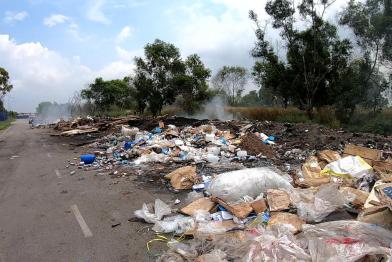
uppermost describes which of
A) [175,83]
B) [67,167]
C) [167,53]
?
[167,53]

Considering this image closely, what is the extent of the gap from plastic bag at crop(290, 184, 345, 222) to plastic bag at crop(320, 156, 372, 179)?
1.69 m

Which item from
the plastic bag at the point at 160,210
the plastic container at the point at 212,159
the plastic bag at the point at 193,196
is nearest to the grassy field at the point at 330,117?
the plastic container at the point at 212,159

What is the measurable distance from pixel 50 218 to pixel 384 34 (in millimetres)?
27039

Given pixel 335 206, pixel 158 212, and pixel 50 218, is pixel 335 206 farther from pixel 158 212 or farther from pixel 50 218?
pixel 50 218

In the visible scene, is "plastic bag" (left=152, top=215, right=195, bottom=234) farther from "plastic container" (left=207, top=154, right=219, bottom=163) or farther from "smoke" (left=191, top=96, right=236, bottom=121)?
"smoke" (left=191, top=96, right=236, bottom=121)

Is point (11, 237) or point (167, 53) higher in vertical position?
point (167, 53)

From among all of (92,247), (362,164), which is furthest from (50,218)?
(362,164)

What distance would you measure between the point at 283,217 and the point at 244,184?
1315 mm

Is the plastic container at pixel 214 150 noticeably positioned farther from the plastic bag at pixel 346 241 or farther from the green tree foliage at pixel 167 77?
the green tree foliage at pixel 167 77

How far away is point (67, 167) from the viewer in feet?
38.6

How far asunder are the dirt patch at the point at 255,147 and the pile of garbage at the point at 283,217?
345 centimetres

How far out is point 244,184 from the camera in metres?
6.58

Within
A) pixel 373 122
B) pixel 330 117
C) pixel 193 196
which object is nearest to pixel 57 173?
pixel 193 196

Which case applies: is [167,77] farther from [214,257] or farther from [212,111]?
[214,257]
